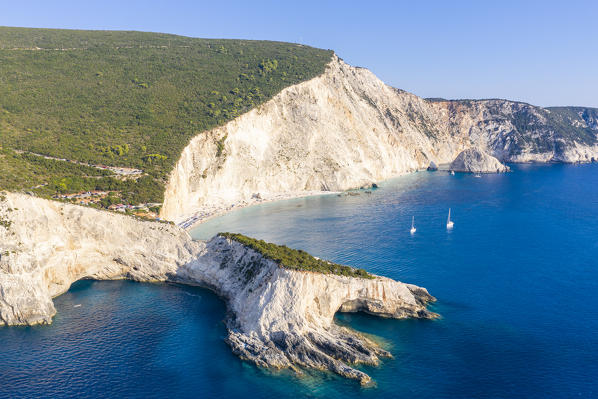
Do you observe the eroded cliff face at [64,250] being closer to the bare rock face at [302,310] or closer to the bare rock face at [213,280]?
the bare rock face at [213,280]

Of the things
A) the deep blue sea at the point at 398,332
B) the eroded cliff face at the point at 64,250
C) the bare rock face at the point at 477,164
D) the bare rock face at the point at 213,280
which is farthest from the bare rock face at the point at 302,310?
the bare rock face at the point at 477,164

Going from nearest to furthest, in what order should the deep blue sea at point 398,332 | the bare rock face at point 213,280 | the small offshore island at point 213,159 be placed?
the deep blue sea at point 398,332, the bare rock face at point 213,280, the small offshore island at point 213,159

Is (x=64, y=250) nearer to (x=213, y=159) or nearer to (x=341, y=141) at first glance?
(x=213, y=159)

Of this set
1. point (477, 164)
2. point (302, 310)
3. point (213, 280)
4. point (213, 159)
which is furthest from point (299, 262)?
point (477, 164)

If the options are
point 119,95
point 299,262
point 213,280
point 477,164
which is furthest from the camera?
point 477,164

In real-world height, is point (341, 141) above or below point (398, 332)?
above

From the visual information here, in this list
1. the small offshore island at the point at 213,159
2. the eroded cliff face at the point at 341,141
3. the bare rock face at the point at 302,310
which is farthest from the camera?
the eroded cliff face at the point at 341,141

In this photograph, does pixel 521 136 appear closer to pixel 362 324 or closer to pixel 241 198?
pixel 241 198
